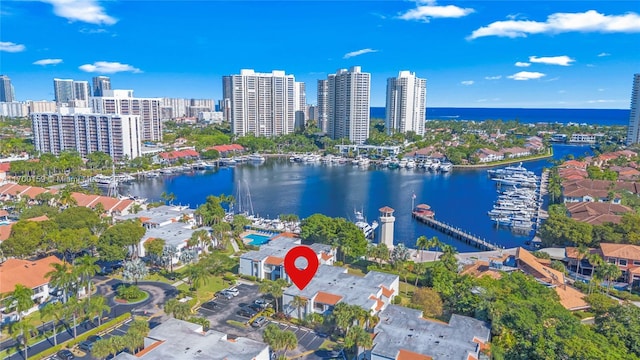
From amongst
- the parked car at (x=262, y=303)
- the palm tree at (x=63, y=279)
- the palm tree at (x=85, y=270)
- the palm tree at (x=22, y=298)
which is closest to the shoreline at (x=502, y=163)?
the parked car at (x=262, y=303)

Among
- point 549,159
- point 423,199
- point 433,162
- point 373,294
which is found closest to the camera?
point 373,294

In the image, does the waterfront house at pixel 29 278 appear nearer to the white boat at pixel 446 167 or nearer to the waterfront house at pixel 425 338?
the waterfront house at pixel 425 338

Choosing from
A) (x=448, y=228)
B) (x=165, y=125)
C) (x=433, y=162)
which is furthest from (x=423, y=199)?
(x=165, y=125)

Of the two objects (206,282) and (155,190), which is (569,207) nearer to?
(206,282)

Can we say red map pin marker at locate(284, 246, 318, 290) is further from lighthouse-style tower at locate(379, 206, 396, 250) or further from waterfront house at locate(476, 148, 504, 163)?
waterfront house at locate(476, 148, 504, 163)

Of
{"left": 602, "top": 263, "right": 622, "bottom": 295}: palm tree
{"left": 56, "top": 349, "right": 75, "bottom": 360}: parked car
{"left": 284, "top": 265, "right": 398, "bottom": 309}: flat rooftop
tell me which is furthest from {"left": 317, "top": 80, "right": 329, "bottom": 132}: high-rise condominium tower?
{"left": 56, "top": 349, "right": 75, "bottom": 360}: parked car

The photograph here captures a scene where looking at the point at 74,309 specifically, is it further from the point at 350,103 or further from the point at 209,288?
the point at 350,103

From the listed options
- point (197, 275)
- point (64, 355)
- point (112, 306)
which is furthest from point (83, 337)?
point (197, 275)
